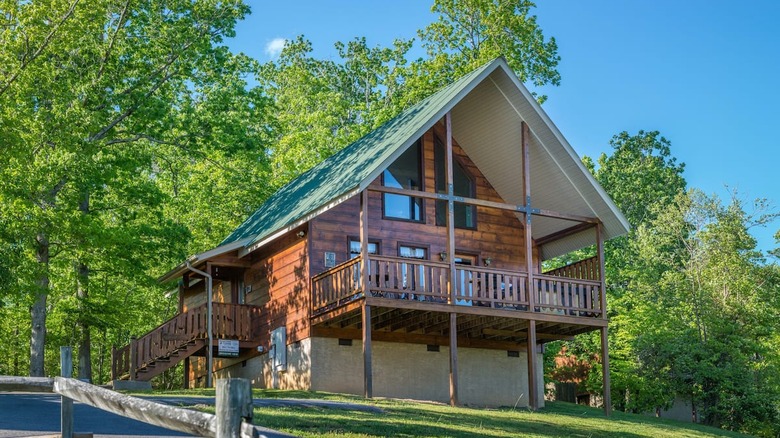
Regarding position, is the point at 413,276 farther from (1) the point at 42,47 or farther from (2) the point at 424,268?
(1) the point at 42,47

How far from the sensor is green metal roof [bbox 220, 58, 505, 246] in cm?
2676

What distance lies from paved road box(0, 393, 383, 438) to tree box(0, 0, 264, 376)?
10.5 m

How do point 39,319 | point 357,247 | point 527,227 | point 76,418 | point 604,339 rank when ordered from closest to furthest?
point 76,418
point 527,227
point 604,339
point 357,247
point 39,319

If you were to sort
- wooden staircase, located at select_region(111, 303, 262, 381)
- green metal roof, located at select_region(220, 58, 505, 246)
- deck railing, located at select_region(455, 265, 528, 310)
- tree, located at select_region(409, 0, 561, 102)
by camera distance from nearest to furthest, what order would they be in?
1. green metal roof, located at select_region(220, 58, 505, 246)
2. deck railing, located at select_region(455, 265, 528, 310)
3. wooden staircase, located at select_region(111, 303, 262, 381)
4. tree, located at select_region(409, 0, 561, 102)

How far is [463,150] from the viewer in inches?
1232

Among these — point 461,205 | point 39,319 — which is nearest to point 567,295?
point 461,205

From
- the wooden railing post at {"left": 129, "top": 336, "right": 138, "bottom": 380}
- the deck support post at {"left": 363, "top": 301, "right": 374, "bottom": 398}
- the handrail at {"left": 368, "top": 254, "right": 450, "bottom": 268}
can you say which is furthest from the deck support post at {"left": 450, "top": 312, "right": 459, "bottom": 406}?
the wooden railing post at {"left": 129, "top": 336, "right": 138, "bottom": 380}

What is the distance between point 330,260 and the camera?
29.0 meters

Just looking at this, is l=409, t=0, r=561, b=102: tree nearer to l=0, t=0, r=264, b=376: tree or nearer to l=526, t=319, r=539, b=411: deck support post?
l=0, t=0, r=264, b=376: tree

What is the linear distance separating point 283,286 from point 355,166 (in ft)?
13.2

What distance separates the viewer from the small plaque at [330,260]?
28922 mm

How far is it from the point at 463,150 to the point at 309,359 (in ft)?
25.0

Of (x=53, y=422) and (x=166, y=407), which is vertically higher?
(x=166, y=407)

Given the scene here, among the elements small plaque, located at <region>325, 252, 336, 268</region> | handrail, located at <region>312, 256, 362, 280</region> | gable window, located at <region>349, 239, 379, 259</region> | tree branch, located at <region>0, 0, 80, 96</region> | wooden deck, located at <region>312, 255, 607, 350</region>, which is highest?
tree branch, located at <region>0, 0, 80, 96</region>
